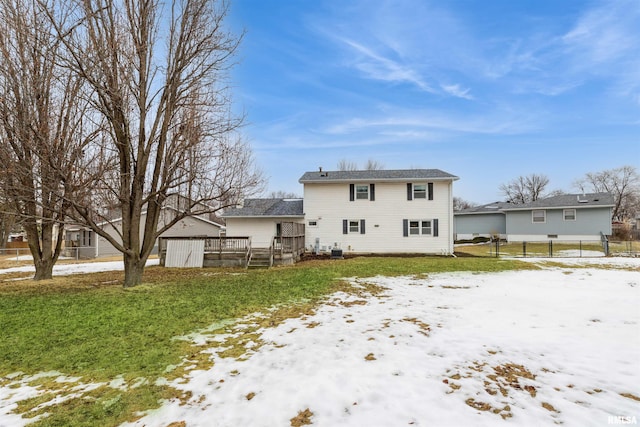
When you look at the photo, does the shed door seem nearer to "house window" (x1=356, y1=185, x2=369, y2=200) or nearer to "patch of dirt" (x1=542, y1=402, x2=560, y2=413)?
"house window" (x1=356, y1=185, x2=369, y2=200)

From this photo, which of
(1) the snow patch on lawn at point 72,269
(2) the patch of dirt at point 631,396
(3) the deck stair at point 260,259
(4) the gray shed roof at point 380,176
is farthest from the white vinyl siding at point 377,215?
(2) the patch of dirt at point 631,396

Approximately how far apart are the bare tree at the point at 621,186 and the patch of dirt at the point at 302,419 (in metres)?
62.7

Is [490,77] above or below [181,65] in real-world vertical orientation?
above

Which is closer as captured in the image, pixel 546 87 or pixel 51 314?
pixel 51 314

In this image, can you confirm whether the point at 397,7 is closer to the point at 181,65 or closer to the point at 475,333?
the point at 181,65

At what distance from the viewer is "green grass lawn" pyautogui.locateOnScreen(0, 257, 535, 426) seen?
312 cm

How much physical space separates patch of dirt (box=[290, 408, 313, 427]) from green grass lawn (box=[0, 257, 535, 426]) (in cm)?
138

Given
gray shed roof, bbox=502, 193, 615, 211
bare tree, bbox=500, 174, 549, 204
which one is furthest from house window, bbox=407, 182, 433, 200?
bare tree, bbox=500, 174, 549, 204

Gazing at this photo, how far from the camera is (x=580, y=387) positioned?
3201mm

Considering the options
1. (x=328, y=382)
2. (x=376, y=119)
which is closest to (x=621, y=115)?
(x=376, y=119)

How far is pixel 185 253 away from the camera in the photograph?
50.9 feet

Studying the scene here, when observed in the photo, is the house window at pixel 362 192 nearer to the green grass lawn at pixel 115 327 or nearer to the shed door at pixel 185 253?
the shed door at pixel 185 253

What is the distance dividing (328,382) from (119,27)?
10785 mm

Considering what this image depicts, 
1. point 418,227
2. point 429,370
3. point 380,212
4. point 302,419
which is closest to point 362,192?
point 380,212
